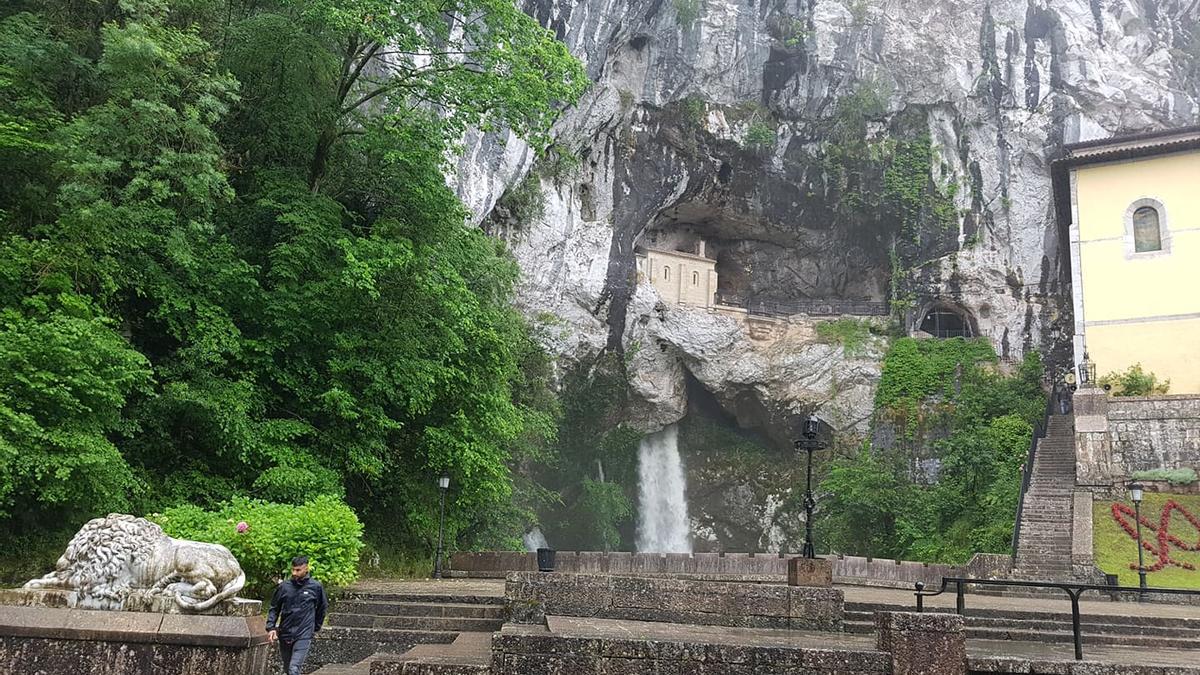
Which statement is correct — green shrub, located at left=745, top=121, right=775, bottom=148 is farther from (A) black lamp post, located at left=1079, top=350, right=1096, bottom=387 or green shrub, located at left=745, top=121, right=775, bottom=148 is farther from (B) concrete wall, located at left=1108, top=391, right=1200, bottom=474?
(B) concrete wall, located at left=1108, top=391, right=1200, bottom=474

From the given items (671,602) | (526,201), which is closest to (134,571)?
(671,602)

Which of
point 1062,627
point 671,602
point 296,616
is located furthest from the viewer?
point 1062,627

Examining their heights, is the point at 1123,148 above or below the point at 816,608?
above

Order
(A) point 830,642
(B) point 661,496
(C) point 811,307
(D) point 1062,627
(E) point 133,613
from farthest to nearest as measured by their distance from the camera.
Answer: (C) point 811,307 < (B) point 661,496 < (D) point 1062,627 < (A) point 830,642 < (E) point 133,613

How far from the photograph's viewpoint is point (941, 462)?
26844mm

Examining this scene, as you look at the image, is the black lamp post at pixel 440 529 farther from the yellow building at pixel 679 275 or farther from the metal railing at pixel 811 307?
the metal railing at pixel 811 307

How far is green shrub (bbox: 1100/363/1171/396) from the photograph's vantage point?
80.7ft

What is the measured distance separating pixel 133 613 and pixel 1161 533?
800 inches

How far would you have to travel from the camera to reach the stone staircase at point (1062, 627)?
9.09 meters

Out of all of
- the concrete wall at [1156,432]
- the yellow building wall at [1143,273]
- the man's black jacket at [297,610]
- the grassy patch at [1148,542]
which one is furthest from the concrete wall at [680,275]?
the man's black jacket at [297,610]

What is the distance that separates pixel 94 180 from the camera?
11188 mm

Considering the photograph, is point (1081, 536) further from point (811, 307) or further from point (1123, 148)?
point (811, 307)

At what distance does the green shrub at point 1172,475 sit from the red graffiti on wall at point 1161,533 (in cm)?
96

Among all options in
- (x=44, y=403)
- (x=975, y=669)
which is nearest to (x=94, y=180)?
(x=44, y=403)
